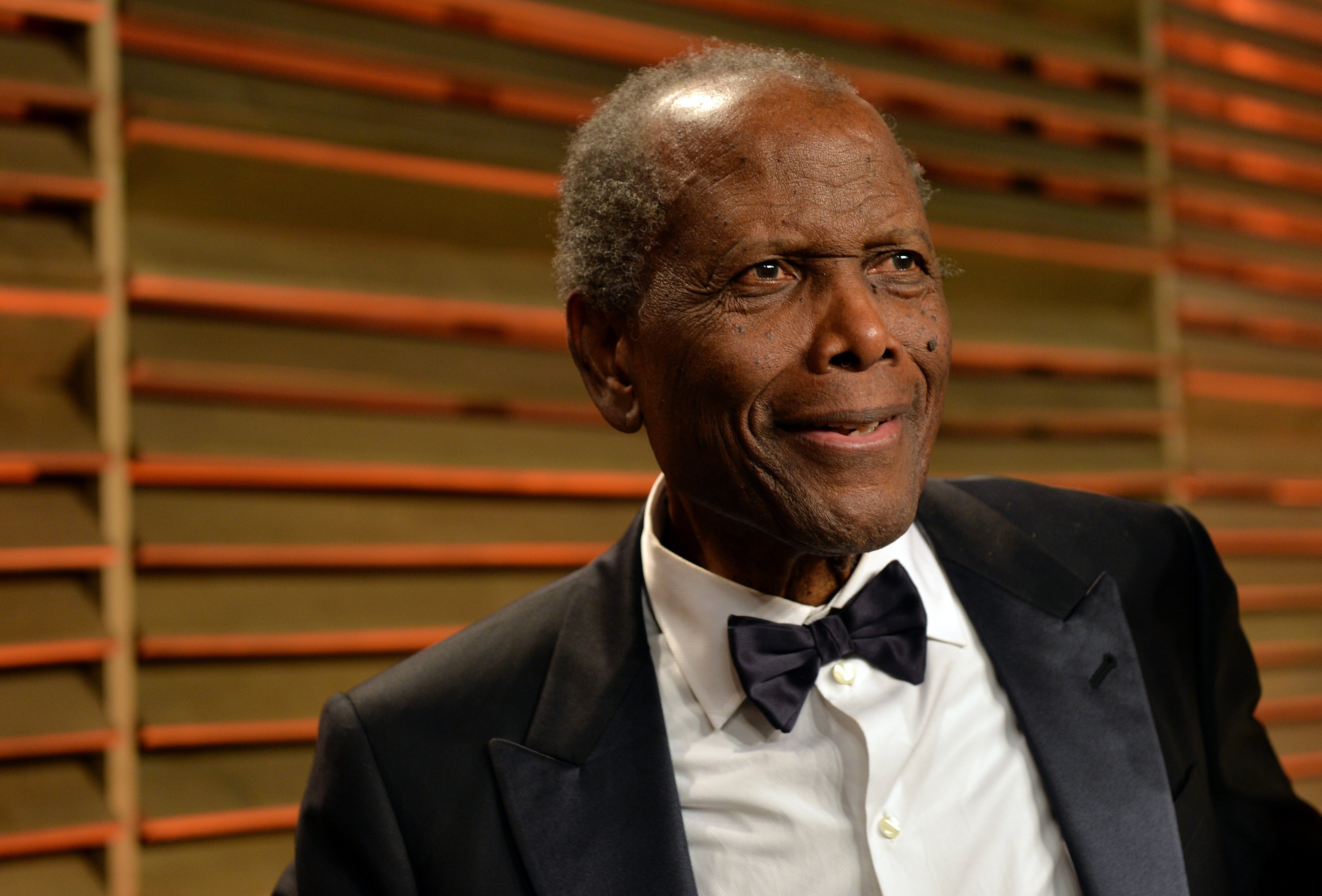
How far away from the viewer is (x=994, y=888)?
1342 mm

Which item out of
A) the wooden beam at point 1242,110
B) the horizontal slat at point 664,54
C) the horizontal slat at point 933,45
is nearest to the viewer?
the horizontal slat at point 664,54

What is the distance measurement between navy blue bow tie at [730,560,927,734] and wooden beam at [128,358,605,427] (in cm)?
91

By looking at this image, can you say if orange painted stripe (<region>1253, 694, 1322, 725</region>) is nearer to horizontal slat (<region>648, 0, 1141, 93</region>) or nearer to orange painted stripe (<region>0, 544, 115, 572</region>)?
horizontal slat (<region>648, 0, 1141, 93</region>)

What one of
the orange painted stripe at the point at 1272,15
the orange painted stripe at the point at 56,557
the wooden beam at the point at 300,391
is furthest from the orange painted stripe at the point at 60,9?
the orange painted stripe at the point at 1272,15

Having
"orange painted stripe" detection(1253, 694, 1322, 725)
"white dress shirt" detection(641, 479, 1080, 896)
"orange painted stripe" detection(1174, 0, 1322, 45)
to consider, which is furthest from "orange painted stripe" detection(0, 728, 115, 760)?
"orange painted stripe" detection(1174, 0, 1322, 45)

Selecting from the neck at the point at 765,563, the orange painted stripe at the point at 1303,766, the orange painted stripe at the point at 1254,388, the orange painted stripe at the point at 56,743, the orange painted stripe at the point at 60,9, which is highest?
the orange painted stripe at the point at 60,9

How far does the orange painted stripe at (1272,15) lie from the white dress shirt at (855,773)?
3.08 meters

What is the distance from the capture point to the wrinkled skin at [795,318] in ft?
4.29

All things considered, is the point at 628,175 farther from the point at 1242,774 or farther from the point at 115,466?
the point at 115,466

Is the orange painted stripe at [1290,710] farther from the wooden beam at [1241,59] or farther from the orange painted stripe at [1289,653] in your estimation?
the wooden beam at [1241,59]

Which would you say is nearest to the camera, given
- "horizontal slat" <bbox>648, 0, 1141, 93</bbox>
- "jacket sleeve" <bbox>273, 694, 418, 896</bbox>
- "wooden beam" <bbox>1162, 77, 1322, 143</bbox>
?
"jacket sleeve" <bbox>273, 694, 418, 896</bbox>

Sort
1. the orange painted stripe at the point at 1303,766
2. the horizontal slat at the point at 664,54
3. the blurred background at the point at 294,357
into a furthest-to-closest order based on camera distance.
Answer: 1. the orange painted stripe at the point at 1303,766
2. the horizontal slat at the point at 664,54
3. the blurred background at the point at 294,357

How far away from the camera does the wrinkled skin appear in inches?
51.5

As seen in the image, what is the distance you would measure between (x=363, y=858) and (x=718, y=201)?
889mm
